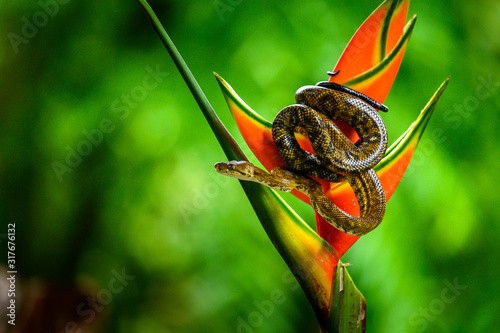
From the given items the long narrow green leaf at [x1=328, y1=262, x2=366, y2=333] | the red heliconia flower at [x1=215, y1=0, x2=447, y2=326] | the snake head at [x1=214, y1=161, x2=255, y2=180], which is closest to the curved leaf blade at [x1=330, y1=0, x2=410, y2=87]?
the red heliconia flower at [x1=215, y1=0, x2=447, y2=326]

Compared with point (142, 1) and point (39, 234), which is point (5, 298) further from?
point (142, 1)

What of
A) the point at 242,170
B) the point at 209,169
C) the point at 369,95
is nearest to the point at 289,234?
the point at 242,170

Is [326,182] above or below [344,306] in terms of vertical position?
above

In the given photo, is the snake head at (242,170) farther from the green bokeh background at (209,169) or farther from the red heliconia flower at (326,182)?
the green bokeh background at (209,169)

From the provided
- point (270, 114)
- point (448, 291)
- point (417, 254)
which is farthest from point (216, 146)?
point (448, 291)

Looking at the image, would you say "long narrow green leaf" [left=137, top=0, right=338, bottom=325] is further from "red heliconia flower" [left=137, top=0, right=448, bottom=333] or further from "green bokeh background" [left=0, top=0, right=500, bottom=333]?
"green bokeh background" [left=0, top=0, right=500, bottom=333]

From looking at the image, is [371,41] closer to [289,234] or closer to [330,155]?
[330,155]

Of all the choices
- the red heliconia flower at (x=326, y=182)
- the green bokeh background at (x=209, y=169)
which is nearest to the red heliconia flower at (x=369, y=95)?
the red heliconia flower at (x=326, y=182)
